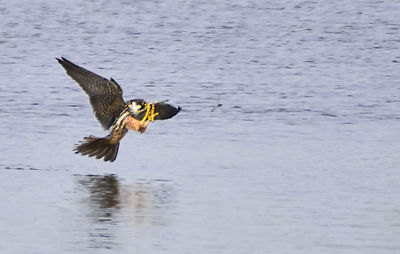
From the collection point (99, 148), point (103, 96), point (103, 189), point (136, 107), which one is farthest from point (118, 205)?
point (103, 96)

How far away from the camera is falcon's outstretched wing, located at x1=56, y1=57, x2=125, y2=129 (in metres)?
9.90

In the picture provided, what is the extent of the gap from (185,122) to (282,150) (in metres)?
1.54

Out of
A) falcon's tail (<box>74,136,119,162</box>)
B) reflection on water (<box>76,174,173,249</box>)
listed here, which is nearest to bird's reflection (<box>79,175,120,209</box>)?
reflection on water (<box>76,174,173,249</box>)

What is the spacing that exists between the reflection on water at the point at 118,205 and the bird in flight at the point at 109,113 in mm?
275

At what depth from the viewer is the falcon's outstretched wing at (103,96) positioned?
390 inches

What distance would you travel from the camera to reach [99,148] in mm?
9844

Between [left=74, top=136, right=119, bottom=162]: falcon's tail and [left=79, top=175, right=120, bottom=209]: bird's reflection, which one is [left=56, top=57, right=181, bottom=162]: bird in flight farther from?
[left=79, top=175, right=120, bottom=209]: bird's reflection

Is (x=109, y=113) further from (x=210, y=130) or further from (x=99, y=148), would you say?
(x=210, y=130)

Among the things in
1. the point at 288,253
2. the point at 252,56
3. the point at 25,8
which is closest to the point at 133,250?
the point at 288,253

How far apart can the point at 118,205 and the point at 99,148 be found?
4.19ft

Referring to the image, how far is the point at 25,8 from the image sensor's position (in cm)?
1870

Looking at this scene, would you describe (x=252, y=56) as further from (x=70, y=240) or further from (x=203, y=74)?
(x=70, y=240)

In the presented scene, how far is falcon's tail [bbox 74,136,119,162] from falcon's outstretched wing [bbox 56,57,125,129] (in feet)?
0.47

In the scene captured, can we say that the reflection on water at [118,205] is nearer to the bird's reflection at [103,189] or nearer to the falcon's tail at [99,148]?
the bird's reflection at [103,189]
